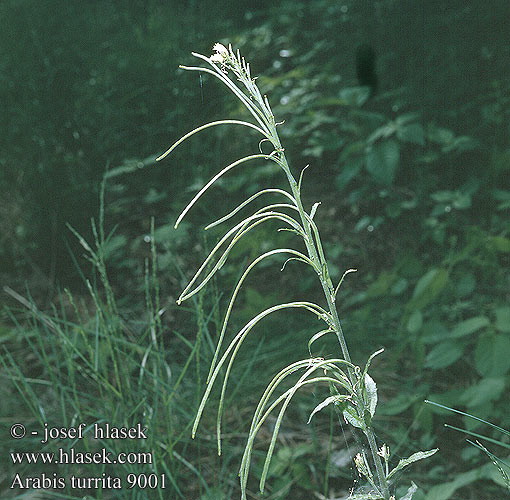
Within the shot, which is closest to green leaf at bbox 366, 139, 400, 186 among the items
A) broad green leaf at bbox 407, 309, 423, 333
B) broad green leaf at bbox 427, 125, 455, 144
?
broad green leaf at bbox 427, 125, 455, 144

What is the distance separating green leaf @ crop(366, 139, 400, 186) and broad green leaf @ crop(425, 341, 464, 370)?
550mm

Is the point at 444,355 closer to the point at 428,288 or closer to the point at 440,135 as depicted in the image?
the point at 428,288

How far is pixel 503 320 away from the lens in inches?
49.1

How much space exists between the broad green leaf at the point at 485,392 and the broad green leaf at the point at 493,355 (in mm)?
19

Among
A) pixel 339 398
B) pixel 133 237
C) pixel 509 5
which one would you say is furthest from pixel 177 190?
pixel 339 398

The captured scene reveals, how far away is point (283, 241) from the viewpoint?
71.1 inches

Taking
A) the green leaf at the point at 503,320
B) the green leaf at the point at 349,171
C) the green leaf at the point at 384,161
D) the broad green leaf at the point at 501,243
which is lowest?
the green leaf at the point at 503,320

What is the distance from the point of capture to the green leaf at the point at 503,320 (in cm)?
123

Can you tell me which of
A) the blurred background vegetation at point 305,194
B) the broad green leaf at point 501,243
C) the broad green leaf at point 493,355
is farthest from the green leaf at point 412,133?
the broad green leaf at point 493,355

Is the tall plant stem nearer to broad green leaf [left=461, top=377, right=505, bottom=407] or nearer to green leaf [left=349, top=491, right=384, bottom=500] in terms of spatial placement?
green leaf [left=349, top=491, right=384, bottom=500]

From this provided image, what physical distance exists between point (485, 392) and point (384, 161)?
29.6 inches

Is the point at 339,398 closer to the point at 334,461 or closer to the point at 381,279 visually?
the point at 334,461

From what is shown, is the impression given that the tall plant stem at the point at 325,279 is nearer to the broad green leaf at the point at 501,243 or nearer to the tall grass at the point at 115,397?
the tall grass at the point at 115,397

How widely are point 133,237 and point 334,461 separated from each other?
1.08m
